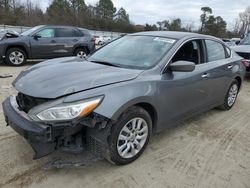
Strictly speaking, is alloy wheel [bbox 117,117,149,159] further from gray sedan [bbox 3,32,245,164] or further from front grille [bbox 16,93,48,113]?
front grille [bbox 16,93,48,113]

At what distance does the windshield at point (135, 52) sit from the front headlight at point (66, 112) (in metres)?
1.05

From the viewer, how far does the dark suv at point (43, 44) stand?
30.5 ft

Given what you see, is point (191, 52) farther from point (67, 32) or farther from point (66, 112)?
point (67, 32)

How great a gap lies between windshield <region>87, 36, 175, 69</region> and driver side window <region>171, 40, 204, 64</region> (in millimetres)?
206

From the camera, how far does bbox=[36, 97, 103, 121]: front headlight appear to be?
2.52m

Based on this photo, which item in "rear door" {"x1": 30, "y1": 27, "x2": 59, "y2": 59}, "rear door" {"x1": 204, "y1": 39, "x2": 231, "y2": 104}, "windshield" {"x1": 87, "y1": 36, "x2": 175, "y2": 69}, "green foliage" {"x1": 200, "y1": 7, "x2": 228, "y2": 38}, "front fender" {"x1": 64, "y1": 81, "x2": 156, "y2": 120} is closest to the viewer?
"front fender" {"x1": 64, "y1": 81, "x2": 156, "y2": 120}

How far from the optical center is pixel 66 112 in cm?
253

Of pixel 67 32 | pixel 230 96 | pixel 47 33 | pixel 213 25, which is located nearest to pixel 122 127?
pixel 230 96

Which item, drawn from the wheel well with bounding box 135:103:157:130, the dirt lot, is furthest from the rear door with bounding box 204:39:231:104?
the wheel well with bounding box 135:103:157:130

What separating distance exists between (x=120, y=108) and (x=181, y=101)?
4.05 ft

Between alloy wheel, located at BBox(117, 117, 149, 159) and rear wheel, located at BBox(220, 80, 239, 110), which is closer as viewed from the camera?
alloy wheel, located at BBox(117, 117, 149, 159)

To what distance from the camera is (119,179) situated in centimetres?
284

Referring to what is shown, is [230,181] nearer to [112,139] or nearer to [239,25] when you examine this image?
[112,139]

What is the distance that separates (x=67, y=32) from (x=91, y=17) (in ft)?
147
